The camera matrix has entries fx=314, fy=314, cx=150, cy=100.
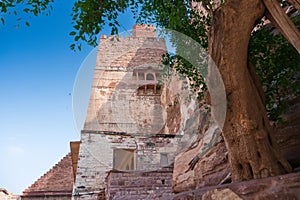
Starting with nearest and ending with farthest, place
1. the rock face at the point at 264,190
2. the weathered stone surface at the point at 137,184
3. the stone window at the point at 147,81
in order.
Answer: the rock face at the point at 264,190
the weathered stone surface at the point at 137,184
the stone window at the point at 147,81

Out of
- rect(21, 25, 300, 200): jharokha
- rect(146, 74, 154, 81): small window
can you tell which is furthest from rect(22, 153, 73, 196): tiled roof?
rect(146, 74, 154, 81): small window

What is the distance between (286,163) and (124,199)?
6.16 meters

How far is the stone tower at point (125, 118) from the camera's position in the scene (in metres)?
12.4

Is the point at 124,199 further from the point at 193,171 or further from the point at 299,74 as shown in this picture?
the point at 299,74

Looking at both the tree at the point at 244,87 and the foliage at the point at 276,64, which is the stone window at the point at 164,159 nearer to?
the foliage at the point at 276,64

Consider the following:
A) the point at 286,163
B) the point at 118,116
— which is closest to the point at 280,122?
the point at 286,163

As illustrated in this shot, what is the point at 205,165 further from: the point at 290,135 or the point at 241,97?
the point at 241,97

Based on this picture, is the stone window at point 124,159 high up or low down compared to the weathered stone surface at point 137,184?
up

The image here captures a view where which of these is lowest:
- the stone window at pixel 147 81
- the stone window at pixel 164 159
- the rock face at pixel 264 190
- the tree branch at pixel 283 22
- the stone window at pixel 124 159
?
the rock face at pixel 264 190

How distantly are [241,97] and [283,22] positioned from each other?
3.17 ft

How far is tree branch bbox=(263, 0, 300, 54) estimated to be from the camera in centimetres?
342

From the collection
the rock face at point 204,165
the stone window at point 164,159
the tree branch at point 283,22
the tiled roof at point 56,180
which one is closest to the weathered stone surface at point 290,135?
the rock face at point 204,165

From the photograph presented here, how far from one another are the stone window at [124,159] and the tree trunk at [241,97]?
948 centimetres

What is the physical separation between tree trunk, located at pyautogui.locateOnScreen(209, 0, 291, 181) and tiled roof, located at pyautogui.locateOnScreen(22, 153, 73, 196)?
14837mm
